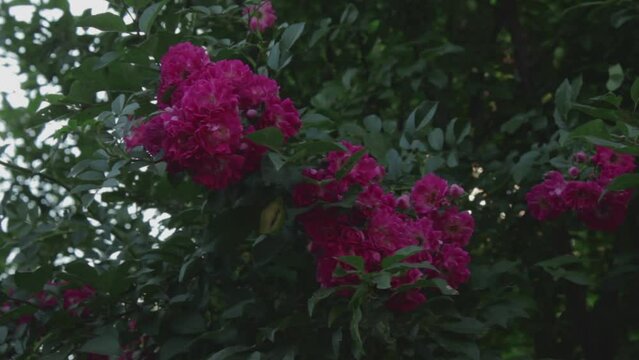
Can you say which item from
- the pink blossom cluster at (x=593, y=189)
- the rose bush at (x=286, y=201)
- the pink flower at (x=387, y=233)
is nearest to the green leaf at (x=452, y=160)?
the rose bush at (x=286, y=201)

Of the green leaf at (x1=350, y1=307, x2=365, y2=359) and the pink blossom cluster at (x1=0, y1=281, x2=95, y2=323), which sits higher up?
the green leaf at (x1=350, y1=307, x2=365, y2=359)

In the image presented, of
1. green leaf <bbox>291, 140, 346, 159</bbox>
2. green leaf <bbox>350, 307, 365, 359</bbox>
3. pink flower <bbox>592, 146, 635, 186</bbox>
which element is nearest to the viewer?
green leaf <bbox>350, 307, 365, 359</bbox>

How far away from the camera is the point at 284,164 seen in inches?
59.7

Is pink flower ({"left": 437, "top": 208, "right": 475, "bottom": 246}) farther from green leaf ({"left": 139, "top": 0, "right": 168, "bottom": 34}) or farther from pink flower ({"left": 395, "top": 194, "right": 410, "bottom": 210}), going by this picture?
green leaf ({"left": 139, "top": 0, "right": 168, "bottom": 34})

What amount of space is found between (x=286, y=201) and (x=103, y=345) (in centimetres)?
43

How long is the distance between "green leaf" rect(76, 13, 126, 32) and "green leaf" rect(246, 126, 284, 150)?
0.47 meters

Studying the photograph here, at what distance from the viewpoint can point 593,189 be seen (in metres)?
1.87

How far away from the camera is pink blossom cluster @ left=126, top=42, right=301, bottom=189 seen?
144 centimetres

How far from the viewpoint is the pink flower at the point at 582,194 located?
1870 millimetres

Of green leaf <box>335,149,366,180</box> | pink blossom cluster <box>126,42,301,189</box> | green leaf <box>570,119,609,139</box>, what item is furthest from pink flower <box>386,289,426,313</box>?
green leaf <box>570,119,609,139</box>

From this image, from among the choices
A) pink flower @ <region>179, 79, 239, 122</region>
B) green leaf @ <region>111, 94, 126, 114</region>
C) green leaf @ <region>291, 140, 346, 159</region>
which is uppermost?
pink flower @ <region>179, 79, 239, 122</region>

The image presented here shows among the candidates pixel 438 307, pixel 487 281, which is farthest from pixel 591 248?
pixel 438 307

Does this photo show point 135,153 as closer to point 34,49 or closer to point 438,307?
point 438,307

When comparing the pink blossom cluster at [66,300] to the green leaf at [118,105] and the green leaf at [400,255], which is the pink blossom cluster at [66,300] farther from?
the green leaf at [400,255]
